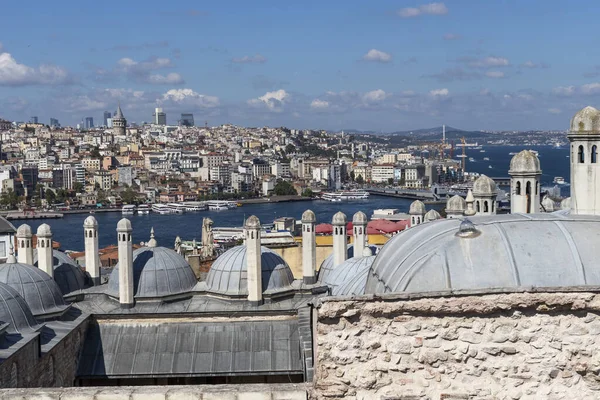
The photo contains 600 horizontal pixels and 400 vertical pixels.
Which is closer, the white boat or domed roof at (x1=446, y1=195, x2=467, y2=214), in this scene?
domed roof at (x1=446, y1=195, x2=467, y2=214)

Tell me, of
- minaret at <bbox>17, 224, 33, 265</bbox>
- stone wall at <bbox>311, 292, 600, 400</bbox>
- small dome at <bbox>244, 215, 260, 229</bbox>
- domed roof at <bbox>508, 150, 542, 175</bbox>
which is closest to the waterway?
minaret at <bbox>17, 224, 33, 265</bbox>

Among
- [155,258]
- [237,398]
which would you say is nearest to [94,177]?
[155,258]

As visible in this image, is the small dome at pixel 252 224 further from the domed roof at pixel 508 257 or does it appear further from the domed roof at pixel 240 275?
the domed roof at pixel 508 257

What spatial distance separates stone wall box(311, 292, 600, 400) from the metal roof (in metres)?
6.13

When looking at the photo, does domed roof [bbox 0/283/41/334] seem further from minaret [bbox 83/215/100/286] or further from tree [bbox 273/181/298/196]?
tree [bbox 273/181/298/196]

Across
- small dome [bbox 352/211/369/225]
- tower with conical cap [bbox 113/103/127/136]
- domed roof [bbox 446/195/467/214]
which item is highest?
tower with conical cap [bbox 113/103/127/136]

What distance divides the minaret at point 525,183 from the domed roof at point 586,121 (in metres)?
1.90

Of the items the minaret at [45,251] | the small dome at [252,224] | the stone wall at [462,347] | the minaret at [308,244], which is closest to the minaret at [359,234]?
the minaret at [308,244]

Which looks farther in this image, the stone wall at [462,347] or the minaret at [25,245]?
the minaret at [25,245]

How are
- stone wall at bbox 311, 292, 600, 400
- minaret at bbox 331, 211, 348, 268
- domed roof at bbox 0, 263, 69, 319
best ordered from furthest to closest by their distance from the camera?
minaret at bbox 331, 211, 348, 268 < domed roof at bbox 0, 263, 69, 319 < stone wall at bbox 311, 292, 600, 400

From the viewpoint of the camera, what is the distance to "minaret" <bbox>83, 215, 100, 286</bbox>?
11805 mm

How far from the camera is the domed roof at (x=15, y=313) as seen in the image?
8.09 meters

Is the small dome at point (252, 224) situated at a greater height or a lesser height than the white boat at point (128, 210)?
greater

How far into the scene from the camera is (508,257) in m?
3.92
